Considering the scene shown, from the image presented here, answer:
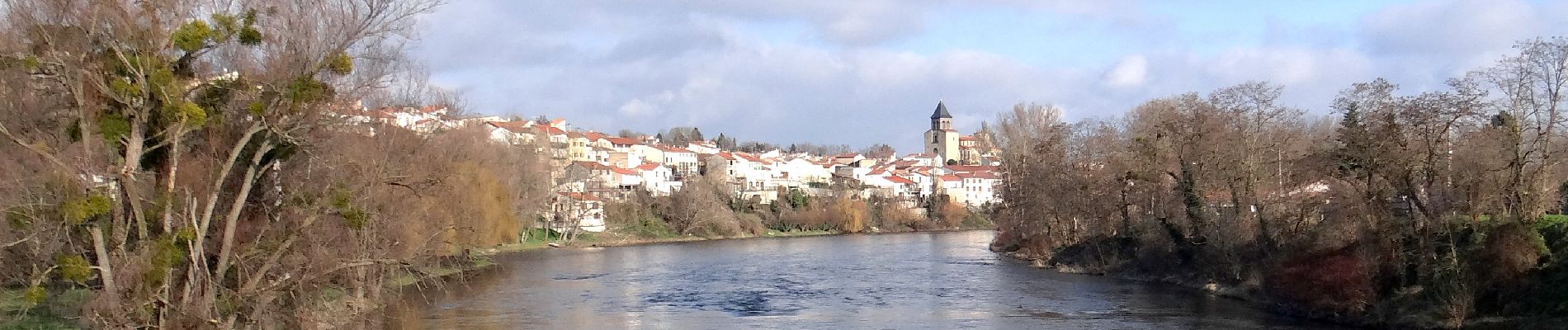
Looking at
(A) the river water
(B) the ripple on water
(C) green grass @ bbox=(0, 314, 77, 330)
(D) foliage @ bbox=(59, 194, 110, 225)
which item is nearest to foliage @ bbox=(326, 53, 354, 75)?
(D) foliage @ bbox=(59, 194, 110, 225)

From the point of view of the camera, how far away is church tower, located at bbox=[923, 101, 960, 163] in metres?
156

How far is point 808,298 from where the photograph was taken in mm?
33375

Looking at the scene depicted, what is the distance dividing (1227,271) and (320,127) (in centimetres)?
2594

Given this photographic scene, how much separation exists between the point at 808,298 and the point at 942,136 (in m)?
126

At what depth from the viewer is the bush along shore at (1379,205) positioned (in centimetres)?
2295

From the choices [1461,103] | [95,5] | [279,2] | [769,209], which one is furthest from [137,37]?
[769,209]

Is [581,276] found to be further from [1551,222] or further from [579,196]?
[579,196]

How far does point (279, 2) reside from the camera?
15.2 m

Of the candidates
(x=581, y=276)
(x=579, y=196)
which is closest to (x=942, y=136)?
(x=579, y=196)

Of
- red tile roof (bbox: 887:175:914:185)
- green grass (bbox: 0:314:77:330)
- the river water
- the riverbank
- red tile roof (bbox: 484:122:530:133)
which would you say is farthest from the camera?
red tile roof (bbox: 887:175:914:185)

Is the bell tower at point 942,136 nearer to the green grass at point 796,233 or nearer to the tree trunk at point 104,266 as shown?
the green grass at point 796,233

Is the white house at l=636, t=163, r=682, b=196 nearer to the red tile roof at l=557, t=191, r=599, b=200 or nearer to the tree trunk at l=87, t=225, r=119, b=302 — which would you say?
the red tile roof at l=557, t=191, r=599, b=200

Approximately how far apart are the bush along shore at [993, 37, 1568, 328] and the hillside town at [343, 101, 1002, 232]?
24.9 metres

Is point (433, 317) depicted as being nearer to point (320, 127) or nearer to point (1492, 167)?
point (320, 127)
